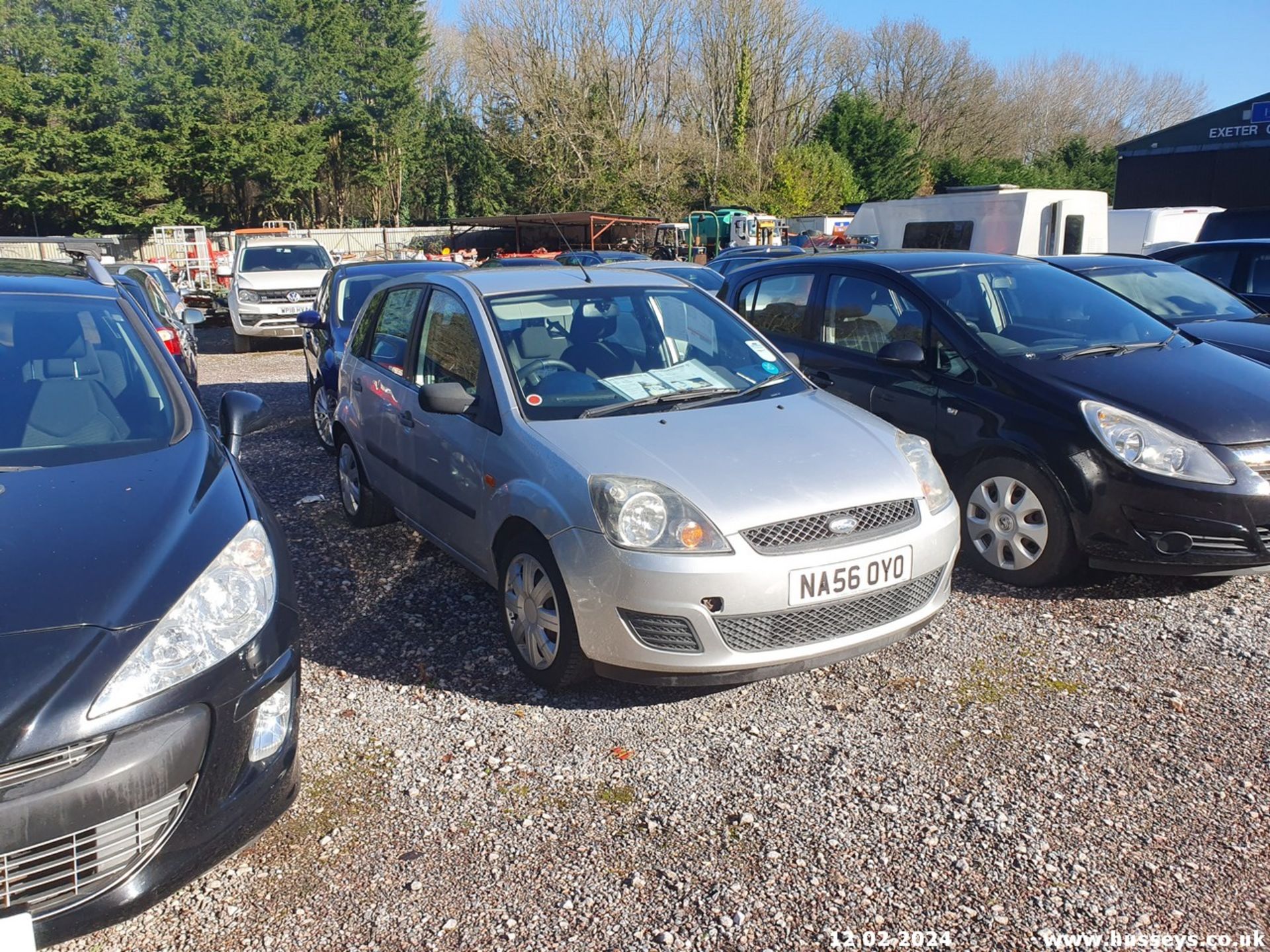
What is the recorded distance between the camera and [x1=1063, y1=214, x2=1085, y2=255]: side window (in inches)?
701

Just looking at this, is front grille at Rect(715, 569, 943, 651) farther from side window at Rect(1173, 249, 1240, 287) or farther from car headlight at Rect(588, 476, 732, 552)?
side window at Rect(1173, 249, 1240, 287)

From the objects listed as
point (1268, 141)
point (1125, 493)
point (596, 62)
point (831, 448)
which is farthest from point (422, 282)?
point (596, 62)

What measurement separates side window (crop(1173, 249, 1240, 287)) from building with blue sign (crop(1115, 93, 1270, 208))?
22.3 m

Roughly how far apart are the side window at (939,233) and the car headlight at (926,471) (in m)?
15.5

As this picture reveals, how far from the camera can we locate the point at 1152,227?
→ 20359 millimetres

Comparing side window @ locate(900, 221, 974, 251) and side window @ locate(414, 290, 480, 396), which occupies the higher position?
side window @ locate(900, 221, 974, 251)

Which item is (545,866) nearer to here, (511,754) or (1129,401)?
(511,754)

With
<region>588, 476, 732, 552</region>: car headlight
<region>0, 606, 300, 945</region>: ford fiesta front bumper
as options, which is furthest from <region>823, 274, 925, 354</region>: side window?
<region>0, 606, 300, 945</region>: ford fiesta front bumper

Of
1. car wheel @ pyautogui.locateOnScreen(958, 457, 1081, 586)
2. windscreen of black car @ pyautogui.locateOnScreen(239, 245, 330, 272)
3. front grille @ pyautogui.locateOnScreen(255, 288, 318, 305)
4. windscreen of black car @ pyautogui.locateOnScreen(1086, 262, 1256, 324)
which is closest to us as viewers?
car wheel @ pyautogui.locateOnScreen(958, 457, 1081, 586)

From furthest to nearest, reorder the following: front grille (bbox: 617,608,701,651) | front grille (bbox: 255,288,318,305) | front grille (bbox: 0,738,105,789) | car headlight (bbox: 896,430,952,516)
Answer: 1. front grille (bbox: 255,288,318,305)
2. car headlight (bbox: 896,430,952,516)
3. front grille (bbox: 617,608,701,651)
4. front grille (bbox: 0,738,105,789)

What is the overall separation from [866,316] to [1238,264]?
5.06 m

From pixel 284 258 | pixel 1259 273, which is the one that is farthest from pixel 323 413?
pixel 284 258

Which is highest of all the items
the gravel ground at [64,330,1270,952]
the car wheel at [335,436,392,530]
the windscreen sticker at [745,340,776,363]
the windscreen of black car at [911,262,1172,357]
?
the windscreen of black car at [911,262,1172,357]

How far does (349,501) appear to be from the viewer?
596 cm
